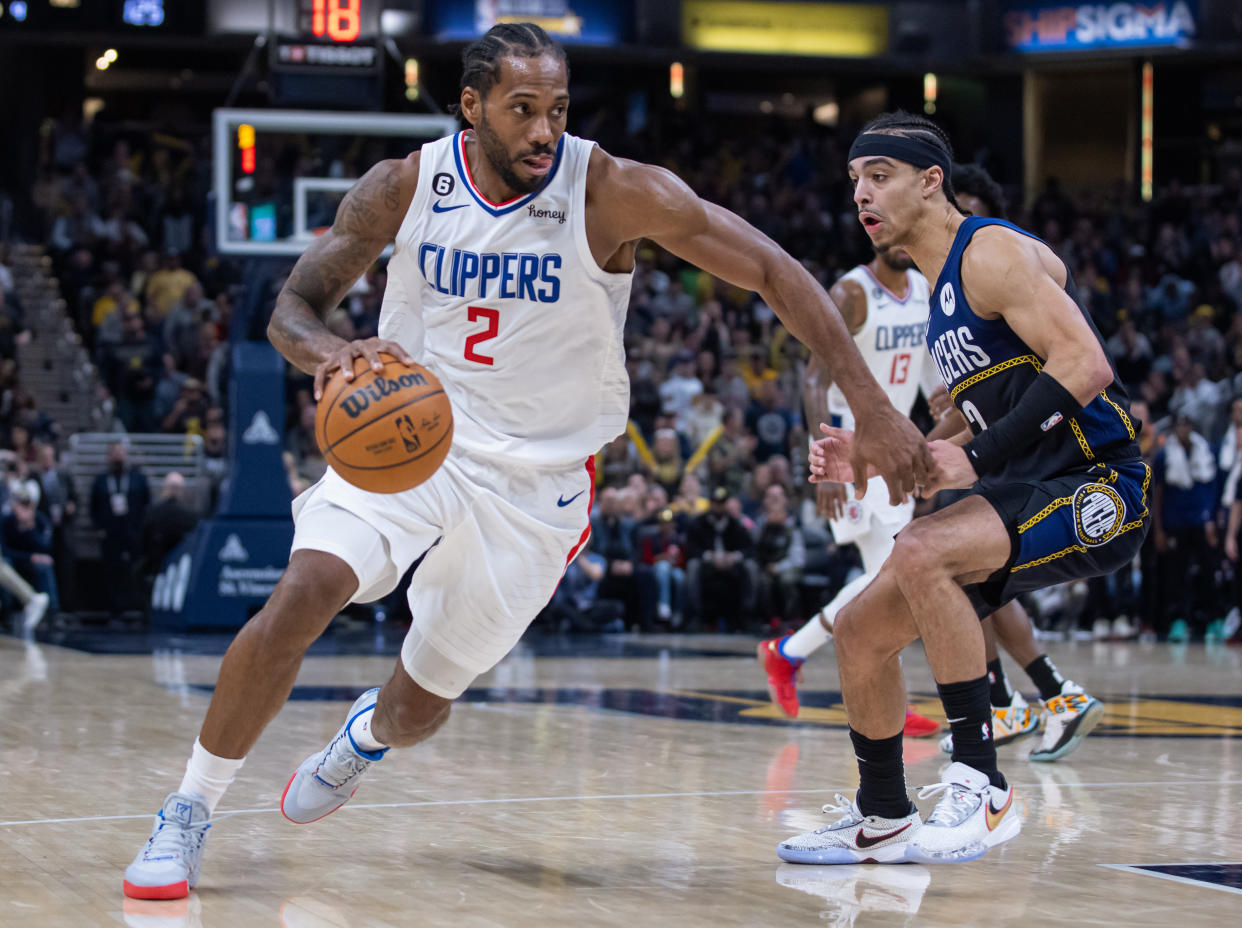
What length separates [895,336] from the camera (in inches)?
298

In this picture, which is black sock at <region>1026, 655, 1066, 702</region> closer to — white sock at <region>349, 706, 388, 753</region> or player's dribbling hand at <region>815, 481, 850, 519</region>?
player's dribbling hand at <region>815, 481, 850, 519</region>

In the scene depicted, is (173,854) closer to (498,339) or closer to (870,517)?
(498,339)

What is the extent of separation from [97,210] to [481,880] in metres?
17.8

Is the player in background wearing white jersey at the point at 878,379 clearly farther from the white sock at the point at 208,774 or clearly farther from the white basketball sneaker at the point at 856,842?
the white sock at the point at 208,774

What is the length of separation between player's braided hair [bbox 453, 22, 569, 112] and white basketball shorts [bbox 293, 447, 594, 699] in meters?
1.00

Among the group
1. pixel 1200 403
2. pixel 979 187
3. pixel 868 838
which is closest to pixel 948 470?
pixel 868 838

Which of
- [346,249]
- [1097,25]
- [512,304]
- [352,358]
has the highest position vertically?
[1097,25]

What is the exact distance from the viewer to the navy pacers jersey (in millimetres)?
4406

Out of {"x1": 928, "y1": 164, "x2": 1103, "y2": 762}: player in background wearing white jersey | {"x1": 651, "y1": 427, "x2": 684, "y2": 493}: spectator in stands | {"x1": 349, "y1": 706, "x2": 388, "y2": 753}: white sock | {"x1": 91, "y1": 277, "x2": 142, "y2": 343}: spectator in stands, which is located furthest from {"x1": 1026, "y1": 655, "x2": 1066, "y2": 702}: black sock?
{"x1": 91, "y1": 277, "x2": 142, "y2": 343}: spectator in stands

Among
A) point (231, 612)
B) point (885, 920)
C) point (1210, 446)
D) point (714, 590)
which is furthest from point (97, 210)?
point (885, 920)

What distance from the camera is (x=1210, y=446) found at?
15.7 m

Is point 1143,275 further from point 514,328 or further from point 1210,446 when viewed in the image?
point 514,328

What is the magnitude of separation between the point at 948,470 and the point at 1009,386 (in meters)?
0.44

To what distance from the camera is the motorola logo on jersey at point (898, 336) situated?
7.56 metres
